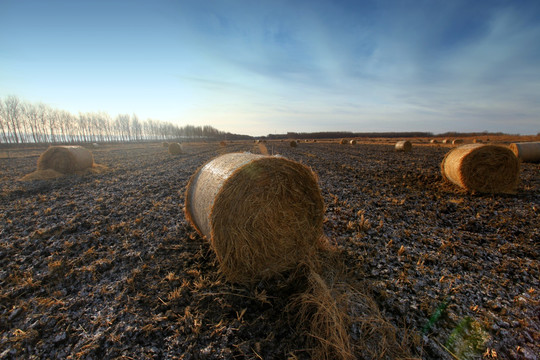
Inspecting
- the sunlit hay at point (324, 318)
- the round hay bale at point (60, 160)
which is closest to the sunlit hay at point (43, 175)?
the round hay bale at point (60, 160)

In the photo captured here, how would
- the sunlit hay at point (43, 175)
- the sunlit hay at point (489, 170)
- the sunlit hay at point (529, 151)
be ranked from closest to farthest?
the sunlit hay at point (489, 170) → the sunlit hay at point (43, 175) → the sunlit hay at point (529, 151)

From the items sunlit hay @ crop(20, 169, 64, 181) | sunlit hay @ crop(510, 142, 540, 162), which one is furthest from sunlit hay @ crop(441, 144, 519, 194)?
sunlit hay @ crop(20, 169, 64, 181)

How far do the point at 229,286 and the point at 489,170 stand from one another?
1094 cm

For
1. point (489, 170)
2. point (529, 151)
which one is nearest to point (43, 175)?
point (489, 170)

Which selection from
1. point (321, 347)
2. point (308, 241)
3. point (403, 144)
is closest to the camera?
point (321, 347)

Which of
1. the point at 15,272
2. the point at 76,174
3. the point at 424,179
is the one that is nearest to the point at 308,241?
the point at 15,272

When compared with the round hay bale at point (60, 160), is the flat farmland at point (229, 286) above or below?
below

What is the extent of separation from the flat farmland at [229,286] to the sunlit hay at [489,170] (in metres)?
1.66

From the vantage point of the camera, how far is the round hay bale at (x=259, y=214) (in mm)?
4016

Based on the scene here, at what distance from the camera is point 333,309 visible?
3113 millimetres

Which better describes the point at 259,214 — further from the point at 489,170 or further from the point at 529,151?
the point at 529,151

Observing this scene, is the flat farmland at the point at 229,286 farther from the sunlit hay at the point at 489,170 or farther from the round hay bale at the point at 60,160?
the round hay bale at the point at 60,160

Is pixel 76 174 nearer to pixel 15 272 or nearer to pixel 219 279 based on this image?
pixel 15 272

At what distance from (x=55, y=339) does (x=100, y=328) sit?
504 millimetres
